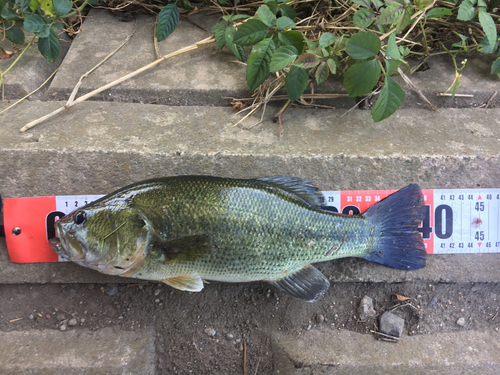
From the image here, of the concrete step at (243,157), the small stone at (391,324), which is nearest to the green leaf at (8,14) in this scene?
the concrete step at (243,157)

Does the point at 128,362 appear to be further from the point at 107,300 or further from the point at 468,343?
the point at 468,343

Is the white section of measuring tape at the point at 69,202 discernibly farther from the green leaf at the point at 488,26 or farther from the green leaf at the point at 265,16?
the green leaf at the point at 488,26

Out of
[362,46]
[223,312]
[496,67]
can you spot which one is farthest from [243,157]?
[496,67]

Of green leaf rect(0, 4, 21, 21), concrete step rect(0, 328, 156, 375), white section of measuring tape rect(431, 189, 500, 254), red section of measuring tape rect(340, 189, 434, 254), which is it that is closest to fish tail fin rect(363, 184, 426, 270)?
red section of measuring tape rect(340, 189, 434, 254)

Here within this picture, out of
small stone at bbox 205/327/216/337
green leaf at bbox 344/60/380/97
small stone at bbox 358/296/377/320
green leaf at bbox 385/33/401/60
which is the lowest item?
small stone at bbox 205/327/216/337

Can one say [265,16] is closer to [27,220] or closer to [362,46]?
[362,46]

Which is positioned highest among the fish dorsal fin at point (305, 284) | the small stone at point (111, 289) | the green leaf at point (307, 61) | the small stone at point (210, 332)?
the green leaf at point (307, 61)

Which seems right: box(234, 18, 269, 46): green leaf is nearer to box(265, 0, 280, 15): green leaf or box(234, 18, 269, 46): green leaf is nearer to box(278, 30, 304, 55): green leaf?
box(278, 30, 304, 55): green leaf

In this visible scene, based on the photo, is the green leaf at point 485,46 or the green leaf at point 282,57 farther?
the green leaf at point 485,46
